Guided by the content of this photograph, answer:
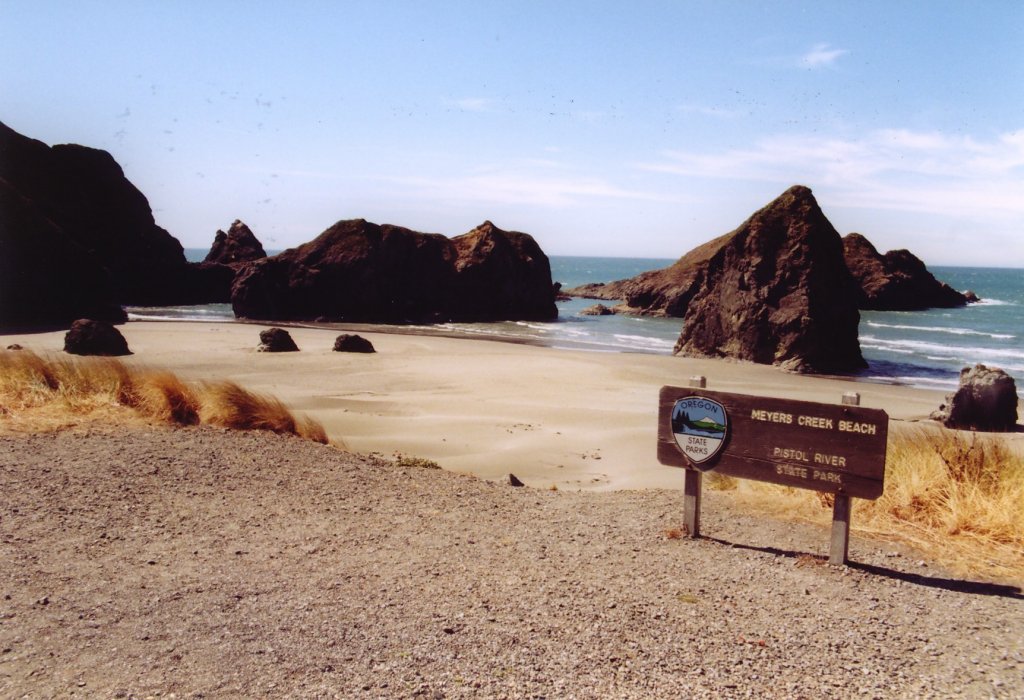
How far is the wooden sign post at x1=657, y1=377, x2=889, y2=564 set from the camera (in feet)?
18.0

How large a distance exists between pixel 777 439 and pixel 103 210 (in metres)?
69.8

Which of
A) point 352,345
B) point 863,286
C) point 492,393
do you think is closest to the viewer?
point 492,393

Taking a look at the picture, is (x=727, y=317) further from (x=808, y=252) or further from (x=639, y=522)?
(x=639, y=522)

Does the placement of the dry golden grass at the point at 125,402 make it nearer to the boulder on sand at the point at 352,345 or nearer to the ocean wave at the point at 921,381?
the boulder on sand at the point at 352,345

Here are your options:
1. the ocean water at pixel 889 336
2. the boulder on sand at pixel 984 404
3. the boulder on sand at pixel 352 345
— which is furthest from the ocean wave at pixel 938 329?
the boulder on sand at pixel 352 345

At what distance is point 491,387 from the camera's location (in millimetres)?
17906

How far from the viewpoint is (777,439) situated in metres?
5.86

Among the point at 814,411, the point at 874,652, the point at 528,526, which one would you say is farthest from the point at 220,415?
the point at 874,652

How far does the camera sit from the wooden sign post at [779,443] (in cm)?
550

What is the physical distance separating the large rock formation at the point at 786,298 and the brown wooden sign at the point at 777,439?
1996 centimetres

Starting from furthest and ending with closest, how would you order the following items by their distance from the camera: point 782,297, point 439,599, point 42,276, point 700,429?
point 42,276
point 782,297
point 700,429
point 439,599

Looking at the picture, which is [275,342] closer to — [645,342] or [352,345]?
[352,345]

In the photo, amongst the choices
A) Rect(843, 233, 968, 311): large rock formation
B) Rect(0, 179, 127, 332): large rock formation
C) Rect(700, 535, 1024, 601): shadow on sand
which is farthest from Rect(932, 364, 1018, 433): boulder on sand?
Rect(843, 233, 968, 311): large rock formation

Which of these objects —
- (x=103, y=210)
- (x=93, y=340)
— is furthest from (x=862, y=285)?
(x=103, y=210)
